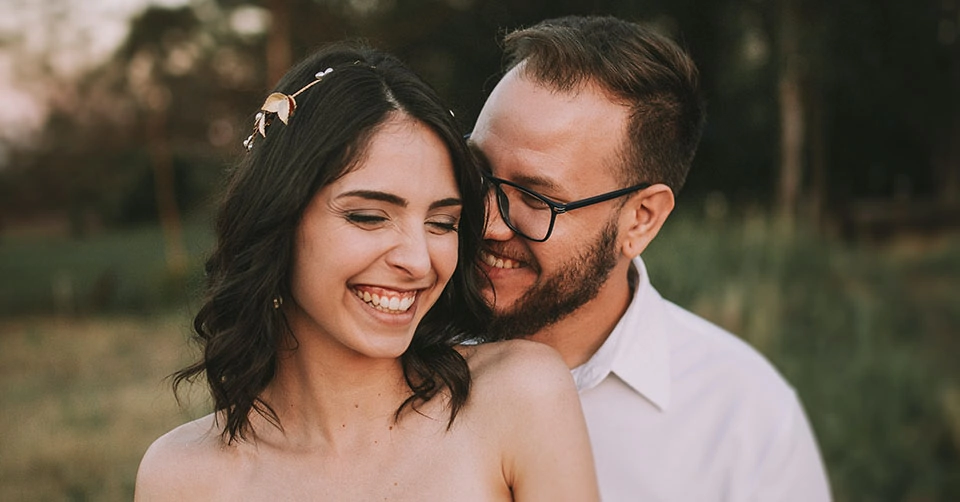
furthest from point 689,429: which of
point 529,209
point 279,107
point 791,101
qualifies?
point 791,101

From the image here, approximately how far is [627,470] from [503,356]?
63 centimetres

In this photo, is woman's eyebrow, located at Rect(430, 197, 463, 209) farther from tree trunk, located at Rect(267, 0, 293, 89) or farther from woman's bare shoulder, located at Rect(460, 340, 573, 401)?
tree trunk, located at Rect(267, 0, 293, 89)

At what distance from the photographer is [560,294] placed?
2.77 meters

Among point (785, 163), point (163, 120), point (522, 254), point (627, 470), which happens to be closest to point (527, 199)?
point (522, 254)

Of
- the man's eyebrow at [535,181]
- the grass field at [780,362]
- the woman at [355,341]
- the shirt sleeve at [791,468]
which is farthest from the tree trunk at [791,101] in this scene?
the woman at [355,341]

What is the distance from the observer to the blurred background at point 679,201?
5.84 metres

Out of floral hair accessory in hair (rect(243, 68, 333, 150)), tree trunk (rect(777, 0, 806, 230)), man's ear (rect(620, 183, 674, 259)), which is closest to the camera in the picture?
floral hair accessory in hair (rect(243, 68, 333, 150))

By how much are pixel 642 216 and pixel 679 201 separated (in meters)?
9.08

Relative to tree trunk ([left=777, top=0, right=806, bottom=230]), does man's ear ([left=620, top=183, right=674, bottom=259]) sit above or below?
above

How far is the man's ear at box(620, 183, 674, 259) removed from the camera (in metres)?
2.92

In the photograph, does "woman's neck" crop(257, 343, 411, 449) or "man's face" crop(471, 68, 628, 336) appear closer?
"woman's neck" crop(257, 343, 411, 449)

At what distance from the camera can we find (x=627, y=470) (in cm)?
266

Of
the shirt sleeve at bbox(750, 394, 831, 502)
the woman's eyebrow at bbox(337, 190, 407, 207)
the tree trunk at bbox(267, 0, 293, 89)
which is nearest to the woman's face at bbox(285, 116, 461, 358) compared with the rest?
the woman's eyebrow at bbox(337, 190, 407, 207)

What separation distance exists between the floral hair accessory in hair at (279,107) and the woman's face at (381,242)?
220 millimetres
